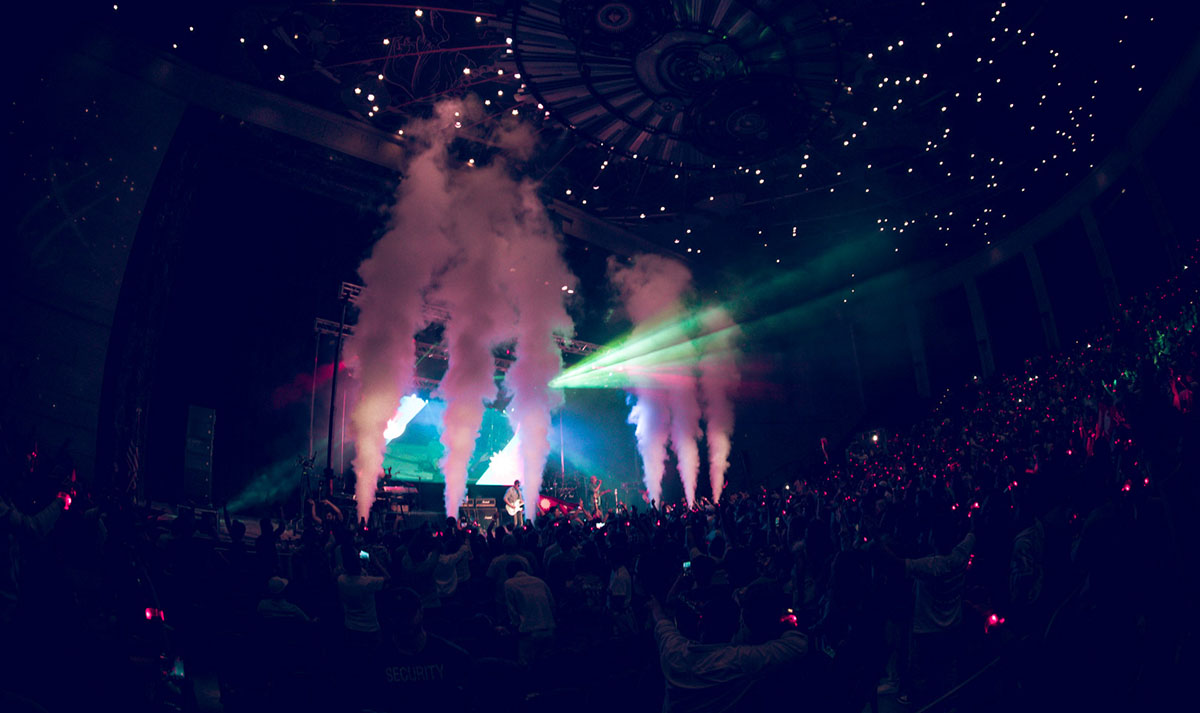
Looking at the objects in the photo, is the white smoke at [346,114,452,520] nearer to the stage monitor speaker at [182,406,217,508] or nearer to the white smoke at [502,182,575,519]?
the white smoke at [502,182,575,519]

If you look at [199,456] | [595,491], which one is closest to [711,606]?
[199,456]

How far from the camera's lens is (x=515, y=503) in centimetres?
1744


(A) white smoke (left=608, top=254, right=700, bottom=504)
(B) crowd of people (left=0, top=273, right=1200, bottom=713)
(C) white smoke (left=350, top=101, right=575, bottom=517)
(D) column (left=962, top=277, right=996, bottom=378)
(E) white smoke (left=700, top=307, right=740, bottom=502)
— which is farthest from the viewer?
(E) white smoke (left=700, top=307, right=740, bottom=502)

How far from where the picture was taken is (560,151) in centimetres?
1415

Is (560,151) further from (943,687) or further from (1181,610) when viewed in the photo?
(1181,610)

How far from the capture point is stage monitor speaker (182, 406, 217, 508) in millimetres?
12594

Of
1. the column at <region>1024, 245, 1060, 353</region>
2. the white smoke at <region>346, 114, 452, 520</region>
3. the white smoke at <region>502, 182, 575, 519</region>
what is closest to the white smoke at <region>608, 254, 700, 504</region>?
the white smoke at <region>502, 182, 575, 519</region>

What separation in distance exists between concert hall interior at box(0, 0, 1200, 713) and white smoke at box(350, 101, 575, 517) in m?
0.11

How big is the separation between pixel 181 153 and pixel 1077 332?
2303 cm

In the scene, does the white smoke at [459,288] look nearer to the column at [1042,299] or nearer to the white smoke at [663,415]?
the white smoke at [663,415]

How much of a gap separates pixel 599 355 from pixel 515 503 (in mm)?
6176

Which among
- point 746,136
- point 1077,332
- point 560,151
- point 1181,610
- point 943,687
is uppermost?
point 560,151

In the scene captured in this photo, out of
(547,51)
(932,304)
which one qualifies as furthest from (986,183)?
(547,51)

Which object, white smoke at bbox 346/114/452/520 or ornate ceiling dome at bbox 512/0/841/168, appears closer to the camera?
ornate ceiling dome at bbox 512/0/841/168
